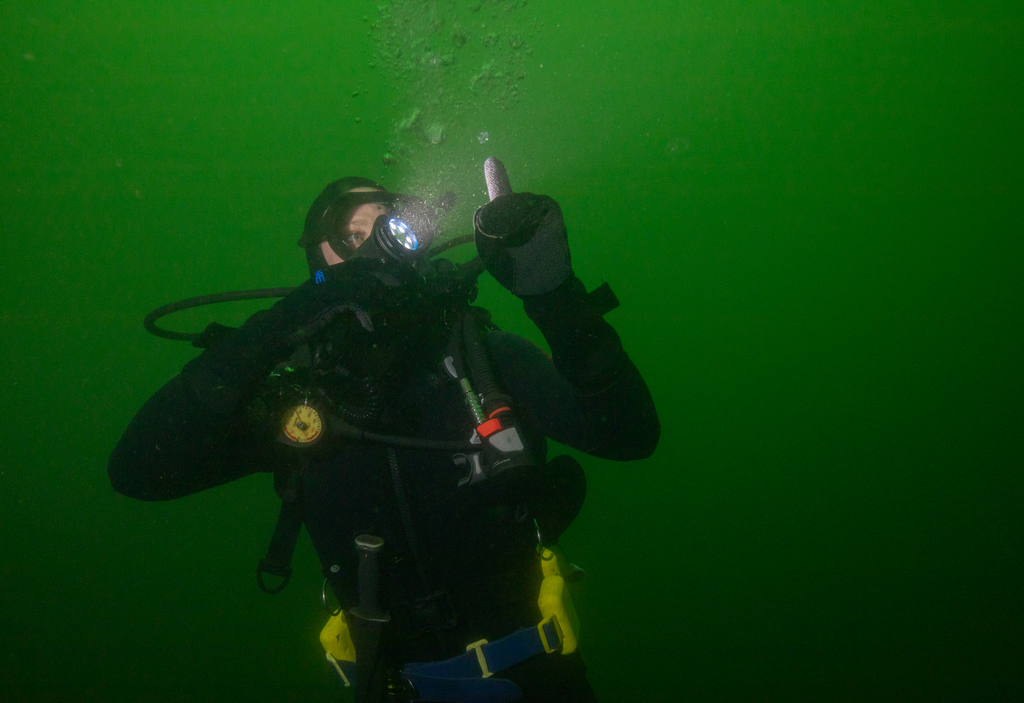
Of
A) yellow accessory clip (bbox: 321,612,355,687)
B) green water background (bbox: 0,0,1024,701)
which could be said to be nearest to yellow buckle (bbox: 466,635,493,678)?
yellow accessory clip (bbox: 321,612,355,687)

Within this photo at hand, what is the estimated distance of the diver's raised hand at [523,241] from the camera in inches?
44.0

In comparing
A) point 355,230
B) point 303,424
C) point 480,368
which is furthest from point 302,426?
point 355,230

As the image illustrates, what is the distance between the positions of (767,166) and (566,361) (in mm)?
14097

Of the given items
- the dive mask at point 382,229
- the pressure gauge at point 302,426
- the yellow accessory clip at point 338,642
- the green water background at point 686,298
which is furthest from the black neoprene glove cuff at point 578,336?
the green water background at point 686,298

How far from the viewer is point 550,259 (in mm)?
1241

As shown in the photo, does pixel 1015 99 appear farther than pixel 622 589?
No

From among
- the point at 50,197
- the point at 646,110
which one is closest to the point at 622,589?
the point at 646,110

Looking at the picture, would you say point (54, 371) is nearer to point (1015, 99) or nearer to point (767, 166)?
point (767, 166)

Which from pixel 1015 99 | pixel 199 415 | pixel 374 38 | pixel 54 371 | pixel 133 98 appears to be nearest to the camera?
pixel 199 415

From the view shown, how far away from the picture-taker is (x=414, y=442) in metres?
1.37

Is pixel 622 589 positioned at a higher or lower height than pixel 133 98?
lower

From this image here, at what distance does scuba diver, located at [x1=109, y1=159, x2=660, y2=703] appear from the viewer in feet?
4.34

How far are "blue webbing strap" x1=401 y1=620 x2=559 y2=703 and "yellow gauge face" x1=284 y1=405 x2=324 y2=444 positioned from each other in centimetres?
84

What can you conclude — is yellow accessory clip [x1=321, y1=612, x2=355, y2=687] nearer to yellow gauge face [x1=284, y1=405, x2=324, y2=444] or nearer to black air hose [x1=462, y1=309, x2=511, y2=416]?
yellow gauge face [x1=284, y1=405, x2=324, y2=444]
